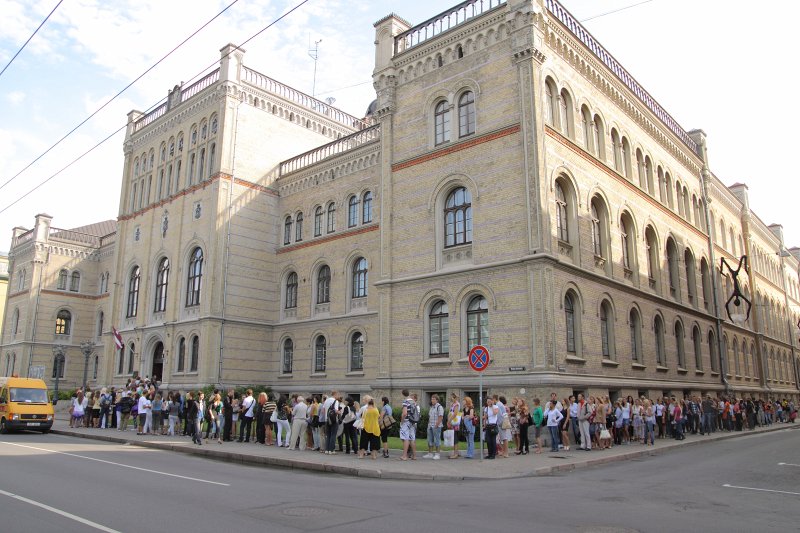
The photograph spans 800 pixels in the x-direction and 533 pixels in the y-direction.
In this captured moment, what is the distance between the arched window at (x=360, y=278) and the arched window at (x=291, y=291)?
16.5 feet

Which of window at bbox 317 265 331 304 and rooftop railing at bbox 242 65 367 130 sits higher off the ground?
rooftop railing at bbox 242 65 367 130

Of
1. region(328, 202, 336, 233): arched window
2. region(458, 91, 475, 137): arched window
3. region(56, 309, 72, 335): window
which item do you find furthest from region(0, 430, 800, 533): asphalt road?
region(56, 309, 72, 335): window

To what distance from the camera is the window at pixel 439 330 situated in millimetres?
23453

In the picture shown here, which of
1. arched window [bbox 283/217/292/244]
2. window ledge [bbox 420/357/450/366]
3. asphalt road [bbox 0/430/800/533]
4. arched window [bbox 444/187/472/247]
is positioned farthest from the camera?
arched window [bbox 283/217/292/244]

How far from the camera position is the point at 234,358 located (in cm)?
3319

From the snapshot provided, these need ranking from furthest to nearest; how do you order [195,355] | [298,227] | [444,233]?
[298,227] → [195,355] → [444,233]

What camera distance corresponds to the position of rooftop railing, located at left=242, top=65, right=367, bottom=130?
3691 cm

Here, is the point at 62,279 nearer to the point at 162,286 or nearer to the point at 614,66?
the point at 162,286

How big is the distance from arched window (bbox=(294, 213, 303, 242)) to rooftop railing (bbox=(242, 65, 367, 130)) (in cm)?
832

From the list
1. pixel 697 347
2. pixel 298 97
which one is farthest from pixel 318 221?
pixel 697 347

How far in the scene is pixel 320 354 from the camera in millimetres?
33125

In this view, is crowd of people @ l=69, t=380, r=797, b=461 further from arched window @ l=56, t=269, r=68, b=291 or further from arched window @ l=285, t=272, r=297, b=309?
arched window @ l=56, t=269, r=68, b=291

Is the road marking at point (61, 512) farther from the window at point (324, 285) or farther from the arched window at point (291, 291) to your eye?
the arched window at point (291, 291)

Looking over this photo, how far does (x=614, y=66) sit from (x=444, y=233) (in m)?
12.9
